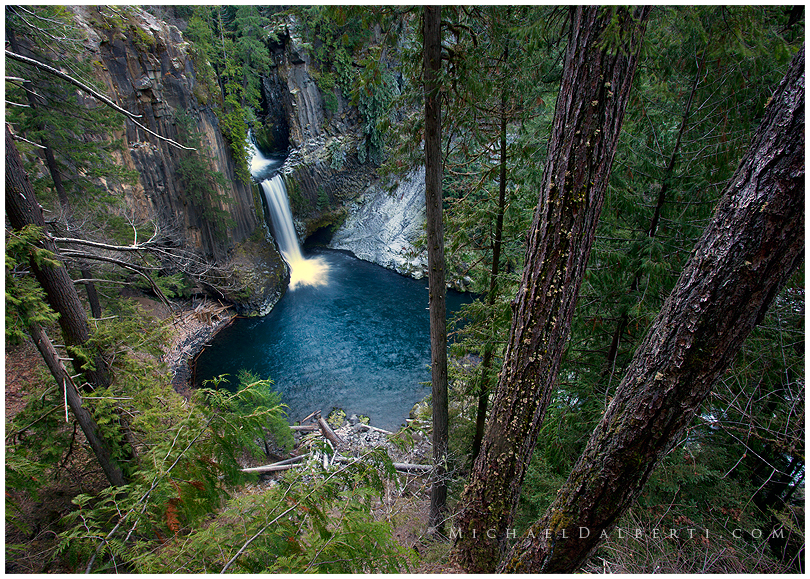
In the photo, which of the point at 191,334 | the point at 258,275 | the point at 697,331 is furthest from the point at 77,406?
the point at 258,275

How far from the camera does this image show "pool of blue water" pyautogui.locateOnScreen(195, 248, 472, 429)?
1154cm

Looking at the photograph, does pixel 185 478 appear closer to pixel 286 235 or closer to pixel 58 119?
pixel 58 119

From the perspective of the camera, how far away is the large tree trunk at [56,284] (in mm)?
3484

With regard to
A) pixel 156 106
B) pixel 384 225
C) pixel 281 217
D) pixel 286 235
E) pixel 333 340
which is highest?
pixel 156 106

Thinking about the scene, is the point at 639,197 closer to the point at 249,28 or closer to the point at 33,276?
the point at 33,276

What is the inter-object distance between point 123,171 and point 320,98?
14594 millimetres

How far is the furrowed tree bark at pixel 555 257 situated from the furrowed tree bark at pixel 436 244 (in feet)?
5.45

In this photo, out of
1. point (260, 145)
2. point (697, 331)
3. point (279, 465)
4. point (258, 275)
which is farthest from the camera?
point (260, 145)

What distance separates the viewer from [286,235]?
67.5 feet

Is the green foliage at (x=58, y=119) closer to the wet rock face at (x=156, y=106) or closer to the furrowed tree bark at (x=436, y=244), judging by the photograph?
the wet rock face at (x=156, y=106)

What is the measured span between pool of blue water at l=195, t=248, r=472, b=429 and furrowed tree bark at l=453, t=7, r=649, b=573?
20.9 feet

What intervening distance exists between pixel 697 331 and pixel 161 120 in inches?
663

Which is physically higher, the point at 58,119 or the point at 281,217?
the point at 58,119

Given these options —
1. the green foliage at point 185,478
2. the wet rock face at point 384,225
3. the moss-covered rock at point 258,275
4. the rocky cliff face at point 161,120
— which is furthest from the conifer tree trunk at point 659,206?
the wet rock face at point 384,225
